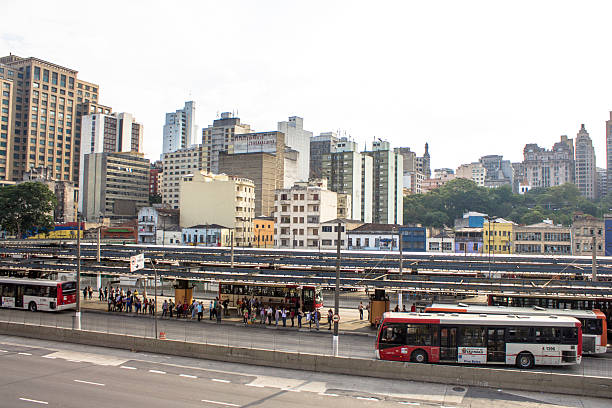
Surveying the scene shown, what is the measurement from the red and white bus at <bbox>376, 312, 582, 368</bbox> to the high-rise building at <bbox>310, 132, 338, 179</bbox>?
128900 mm

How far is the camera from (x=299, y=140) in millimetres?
144000

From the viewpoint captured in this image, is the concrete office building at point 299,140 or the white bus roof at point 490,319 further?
the concrete office building at point 299,140

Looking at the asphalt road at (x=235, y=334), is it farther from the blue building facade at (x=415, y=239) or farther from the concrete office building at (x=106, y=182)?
the concrete office building at (x=106, y=182)

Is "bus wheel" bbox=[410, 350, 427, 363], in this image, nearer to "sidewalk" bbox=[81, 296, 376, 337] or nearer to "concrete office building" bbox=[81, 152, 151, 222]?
"sidewalk" bbox=[81, 296, 376, 337]

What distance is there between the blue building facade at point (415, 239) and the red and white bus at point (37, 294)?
2275 inches

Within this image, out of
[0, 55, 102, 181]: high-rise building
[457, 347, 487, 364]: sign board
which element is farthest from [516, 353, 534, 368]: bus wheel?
[0, 55, 102, 181]: high-rise building

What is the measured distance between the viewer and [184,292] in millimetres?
40312

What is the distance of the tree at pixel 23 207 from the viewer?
9481cm

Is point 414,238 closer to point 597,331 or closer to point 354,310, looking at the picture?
point 354,310

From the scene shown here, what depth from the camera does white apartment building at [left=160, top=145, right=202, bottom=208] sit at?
168125 millimetres

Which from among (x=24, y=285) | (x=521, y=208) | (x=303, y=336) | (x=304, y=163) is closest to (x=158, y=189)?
(x=304, y=163)

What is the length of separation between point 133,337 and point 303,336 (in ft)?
33.3

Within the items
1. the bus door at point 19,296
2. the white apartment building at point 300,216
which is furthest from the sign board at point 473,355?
the white apartment building at point 300,216

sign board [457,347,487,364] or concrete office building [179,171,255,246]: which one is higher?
concrete office building [179,171,255,246]
